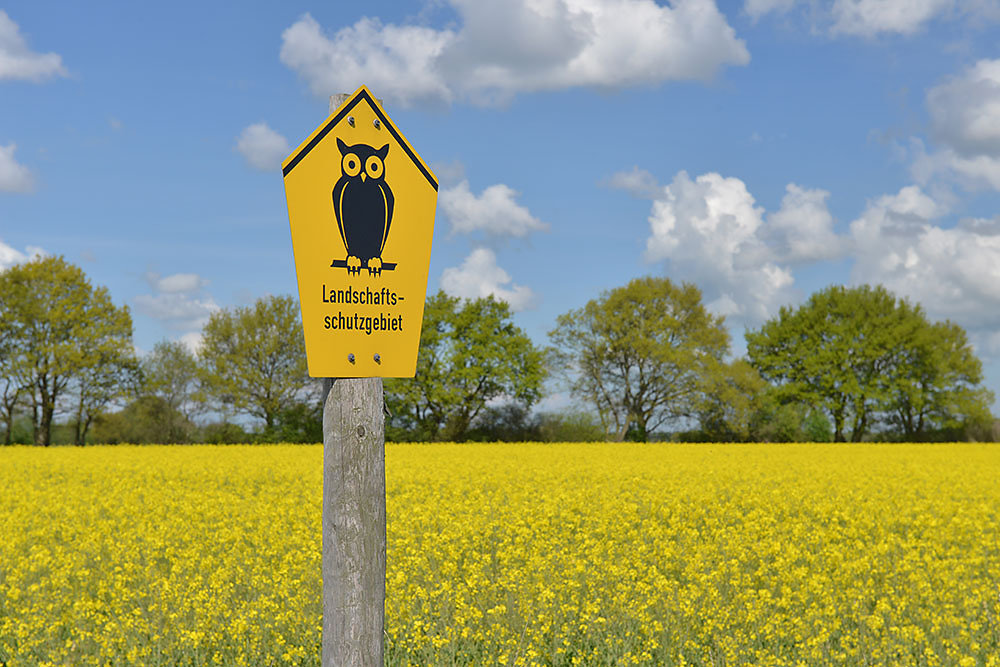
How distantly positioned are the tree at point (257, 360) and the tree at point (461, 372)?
6.27 metres

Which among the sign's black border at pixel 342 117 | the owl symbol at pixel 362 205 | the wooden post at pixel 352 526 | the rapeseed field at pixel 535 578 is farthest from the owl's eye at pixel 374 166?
the rapeseed field at pixel 535 578

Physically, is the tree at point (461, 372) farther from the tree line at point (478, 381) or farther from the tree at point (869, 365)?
the tree at point (869, 365)

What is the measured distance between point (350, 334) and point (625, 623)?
401 cm

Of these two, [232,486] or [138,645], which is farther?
[232,486]

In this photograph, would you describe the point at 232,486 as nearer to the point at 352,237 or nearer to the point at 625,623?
the point at 625,623

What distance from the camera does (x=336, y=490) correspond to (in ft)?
11.4

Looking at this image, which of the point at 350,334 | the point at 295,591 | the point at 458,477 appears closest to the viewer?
the point at 350,334

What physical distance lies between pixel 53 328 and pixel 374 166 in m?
43.0

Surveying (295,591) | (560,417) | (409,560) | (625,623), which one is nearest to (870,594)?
(625,623)

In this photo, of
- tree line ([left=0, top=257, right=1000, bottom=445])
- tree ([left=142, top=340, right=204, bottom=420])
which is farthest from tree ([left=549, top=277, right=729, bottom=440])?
tree ([left=142, top=340, right=204, bottom=420])

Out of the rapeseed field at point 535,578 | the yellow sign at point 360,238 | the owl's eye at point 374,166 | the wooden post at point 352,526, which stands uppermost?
the owl's eye at point 374,166

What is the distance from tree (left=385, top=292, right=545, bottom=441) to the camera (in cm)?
4372

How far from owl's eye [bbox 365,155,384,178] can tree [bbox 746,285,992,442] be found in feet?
165

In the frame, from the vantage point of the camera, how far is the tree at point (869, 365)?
4994cm
